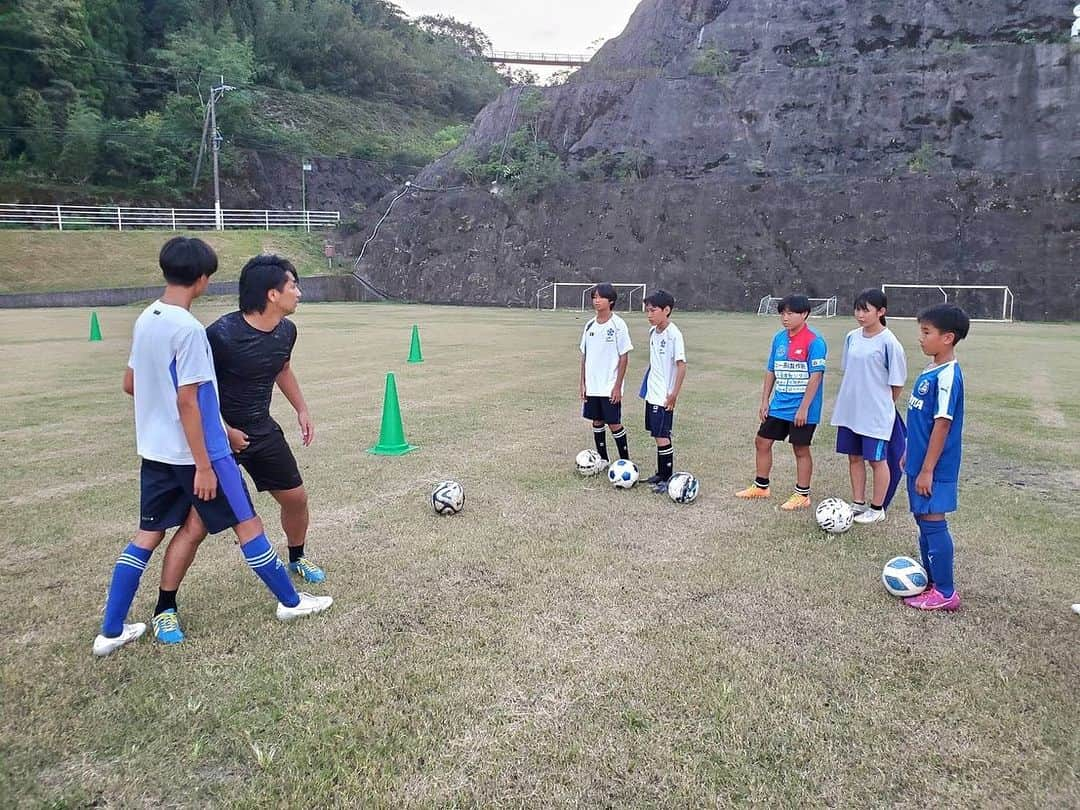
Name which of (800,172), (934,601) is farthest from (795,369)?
(800,172)

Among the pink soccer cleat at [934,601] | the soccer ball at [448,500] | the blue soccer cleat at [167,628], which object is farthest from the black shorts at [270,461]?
the pink soccer cleat at [934,601]

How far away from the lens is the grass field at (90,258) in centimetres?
3177

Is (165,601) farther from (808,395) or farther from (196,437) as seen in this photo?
(808,395)

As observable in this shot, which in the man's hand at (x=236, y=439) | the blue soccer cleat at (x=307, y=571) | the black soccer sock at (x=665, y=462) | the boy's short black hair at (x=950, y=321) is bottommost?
the blue soccer cleat at (x=307, y=571)

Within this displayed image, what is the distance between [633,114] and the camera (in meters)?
41.6

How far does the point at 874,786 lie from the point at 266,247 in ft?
136

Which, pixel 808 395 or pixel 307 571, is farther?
pixel 808 395

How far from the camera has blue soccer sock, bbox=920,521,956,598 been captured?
3.91 metres

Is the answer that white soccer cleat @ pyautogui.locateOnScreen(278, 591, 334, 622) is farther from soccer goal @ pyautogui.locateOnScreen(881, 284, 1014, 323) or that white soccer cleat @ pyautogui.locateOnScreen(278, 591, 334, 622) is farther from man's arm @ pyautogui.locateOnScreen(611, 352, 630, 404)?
soccer goal @ pyautogui.locateOnScreen(881, 284, 1014, 323)

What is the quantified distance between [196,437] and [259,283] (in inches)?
34.9

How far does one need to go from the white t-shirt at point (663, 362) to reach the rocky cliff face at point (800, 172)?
30849 mm

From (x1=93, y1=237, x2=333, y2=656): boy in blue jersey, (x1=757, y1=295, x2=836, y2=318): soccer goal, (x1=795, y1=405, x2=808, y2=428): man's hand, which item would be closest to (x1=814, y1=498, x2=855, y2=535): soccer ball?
(x1=795, y1=405, x2=808, y2=428): man's hand

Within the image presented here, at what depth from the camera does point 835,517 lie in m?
5.18

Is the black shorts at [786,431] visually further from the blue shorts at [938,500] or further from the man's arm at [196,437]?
the man's arm at [196,437]
